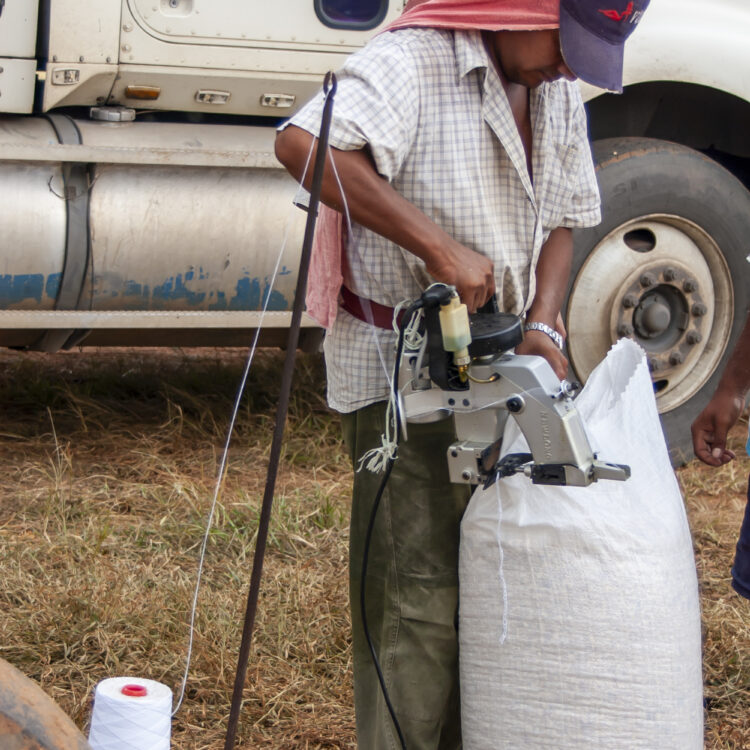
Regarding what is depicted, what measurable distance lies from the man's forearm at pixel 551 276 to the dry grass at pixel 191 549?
1.05 m

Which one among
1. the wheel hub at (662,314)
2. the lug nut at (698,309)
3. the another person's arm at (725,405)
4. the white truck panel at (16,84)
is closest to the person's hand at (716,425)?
the another person's arm at (725,405)

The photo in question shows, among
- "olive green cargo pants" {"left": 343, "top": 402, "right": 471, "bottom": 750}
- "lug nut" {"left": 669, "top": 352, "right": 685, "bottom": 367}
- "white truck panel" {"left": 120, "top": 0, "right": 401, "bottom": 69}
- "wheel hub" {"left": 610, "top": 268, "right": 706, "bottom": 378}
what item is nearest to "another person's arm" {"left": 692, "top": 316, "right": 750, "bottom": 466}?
"olive green cargo pants" {"left": 343, "top": 402, "right": 471, "bottom": 750}

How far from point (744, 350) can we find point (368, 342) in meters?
0.83

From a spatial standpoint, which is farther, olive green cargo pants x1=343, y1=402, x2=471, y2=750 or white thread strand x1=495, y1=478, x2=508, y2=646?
olive green cargo pants x1=343, y1=402, x2=471, y2=750

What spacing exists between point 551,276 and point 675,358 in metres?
2.12

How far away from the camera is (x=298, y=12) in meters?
3.71

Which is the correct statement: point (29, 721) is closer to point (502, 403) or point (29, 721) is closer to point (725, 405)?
point (502, 403)

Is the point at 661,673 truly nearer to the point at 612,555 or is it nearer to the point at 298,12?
the point at 612,555

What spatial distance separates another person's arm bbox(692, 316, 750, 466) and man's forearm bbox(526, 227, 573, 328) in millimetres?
445

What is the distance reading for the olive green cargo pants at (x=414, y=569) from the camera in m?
2.01

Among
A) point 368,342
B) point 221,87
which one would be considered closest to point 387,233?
point 368,342

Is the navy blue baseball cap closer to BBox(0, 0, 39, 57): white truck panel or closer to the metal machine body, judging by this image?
the metal machine body

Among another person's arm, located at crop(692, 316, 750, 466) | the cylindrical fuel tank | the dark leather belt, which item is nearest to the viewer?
the dark leather belt

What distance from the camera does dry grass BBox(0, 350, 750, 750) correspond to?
2.70m
